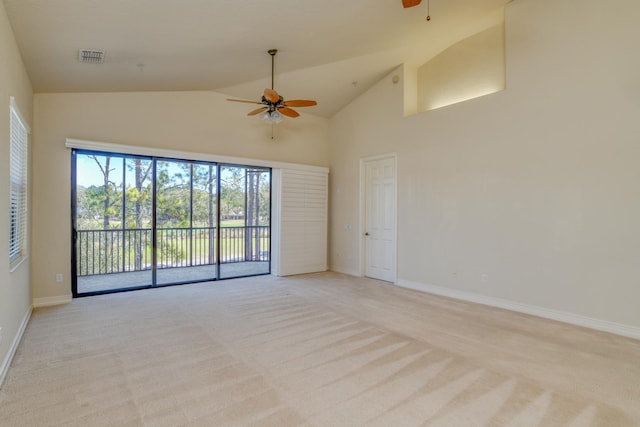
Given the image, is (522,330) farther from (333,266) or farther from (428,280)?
(333,266)

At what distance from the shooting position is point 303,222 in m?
6.79

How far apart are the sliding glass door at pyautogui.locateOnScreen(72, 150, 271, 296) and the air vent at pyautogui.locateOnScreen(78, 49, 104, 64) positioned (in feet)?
5.66

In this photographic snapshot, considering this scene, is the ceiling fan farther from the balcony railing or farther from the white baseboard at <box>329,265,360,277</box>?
the white baseboard at <box>329,265,360,277</box>

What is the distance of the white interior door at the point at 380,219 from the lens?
5.99m

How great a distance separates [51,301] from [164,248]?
2195 mm

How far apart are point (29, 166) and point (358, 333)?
457 centimetres

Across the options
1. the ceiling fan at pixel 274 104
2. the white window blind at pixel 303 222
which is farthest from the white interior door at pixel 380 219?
the ceiling fan at pixel 274 104

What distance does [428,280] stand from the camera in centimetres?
533

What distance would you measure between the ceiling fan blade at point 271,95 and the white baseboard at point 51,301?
3955 mm

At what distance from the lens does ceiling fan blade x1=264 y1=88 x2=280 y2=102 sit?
13.2 ft

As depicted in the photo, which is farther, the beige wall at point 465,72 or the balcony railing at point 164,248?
the balcony railing at point 164,248

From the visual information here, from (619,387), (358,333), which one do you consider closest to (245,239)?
(358,333)

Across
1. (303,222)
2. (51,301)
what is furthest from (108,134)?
(303,222)

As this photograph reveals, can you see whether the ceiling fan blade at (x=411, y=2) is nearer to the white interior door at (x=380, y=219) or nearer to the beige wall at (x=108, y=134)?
the white interior door at (x=380, y=219)
